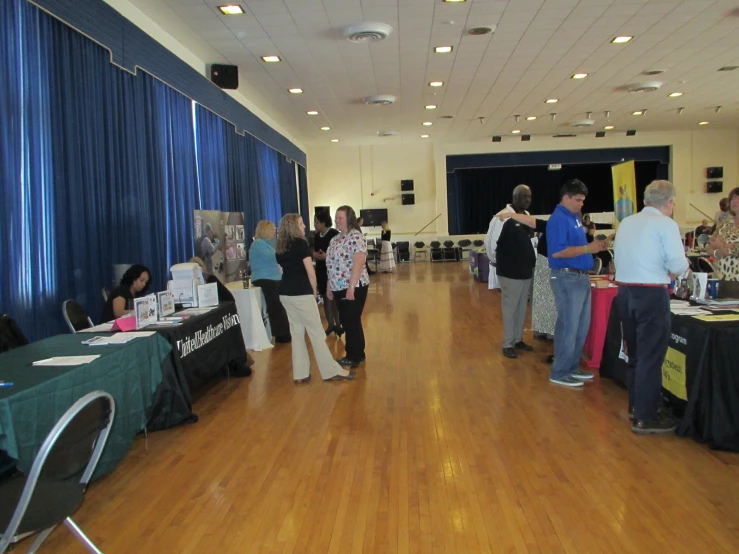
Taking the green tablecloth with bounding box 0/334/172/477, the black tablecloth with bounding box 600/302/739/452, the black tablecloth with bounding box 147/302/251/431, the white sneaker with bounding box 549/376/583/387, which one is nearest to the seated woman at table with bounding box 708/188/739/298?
the black tablecloth with bounding box 600/302/739/452

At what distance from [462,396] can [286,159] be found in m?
10.5

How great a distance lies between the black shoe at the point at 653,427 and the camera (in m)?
3.40

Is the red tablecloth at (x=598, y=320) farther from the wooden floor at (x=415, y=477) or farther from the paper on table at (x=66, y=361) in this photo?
the paper on table at (x=66, y=361)

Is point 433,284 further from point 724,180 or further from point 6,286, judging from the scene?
point 724,180

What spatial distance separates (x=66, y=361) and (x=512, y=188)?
1780 centimetres

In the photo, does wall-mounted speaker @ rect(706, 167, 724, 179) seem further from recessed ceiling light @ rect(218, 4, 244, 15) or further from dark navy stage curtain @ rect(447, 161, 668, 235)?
recessed ceiling light @ rect(218, 4, 244, 15)

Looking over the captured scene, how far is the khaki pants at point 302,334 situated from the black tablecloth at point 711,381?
259cm

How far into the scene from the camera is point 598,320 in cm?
477

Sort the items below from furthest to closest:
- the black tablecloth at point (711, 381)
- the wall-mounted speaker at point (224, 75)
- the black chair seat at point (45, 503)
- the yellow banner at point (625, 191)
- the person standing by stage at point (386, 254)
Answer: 1. the person standing by stage at point (386, 254)
2. the wall-mounted speaker at point (224, 75)
3. the yellow banner at point (625, 191)
4. the black tablecloth at point (711, 381)
5. the black chair seat at point (45, 503)

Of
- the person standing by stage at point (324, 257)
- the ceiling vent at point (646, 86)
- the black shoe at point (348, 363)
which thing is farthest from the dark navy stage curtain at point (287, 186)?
the black shoe at point (348, 363)

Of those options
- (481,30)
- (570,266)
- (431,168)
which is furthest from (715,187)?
(570,266)

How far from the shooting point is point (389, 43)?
7.44m

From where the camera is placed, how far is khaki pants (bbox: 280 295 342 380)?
4.70m

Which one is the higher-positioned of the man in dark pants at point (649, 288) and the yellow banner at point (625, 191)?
the yellow banner at point (625, 191)
